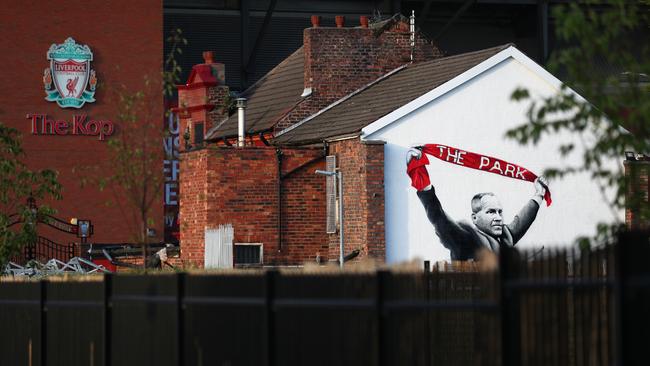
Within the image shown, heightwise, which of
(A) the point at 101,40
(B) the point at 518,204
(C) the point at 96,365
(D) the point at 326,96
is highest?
(A) the point at 101,40

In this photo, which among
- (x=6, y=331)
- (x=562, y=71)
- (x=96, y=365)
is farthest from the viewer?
(x=562, y=71)

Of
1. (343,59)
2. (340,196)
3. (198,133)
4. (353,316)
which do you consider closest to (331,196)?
(340,196)

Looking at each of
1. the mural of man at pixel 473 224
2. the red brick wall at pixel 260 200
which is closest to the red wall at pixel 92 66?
the red brick wall at pixel 260 200

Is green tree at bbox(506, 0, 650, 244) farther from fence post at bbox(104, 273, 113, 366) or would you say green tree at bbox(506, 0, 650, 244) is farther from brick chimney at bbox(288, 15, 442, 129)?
brick chimney at bbox(288, 15, 442, 129)

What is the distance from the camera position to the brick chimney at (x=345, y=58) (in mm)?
45281

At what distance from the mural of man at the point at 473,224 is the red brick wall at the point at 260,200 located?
131 inches

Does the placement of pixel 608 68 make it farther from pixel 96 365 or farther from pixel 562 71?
pixel 96 365

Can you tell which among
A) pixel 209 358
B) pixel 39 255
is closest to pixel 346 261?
pixel 39 255

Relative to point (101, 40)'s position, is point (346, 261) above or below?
below

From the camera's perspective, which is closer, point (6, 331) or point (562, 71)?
point (6, 331)

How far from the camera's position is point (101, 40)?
58844 mm

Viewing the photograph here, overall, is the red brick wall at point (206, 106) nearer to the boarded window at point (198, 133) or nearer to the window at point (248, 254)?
the boarded window at point (198, 133)

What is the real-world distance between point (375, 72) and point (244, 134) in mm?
4325

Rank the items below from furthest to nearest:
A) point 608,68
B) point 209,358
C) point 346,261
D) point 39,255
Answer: point 608,68 < point 39,255 < point 346,261 < point 209,358
